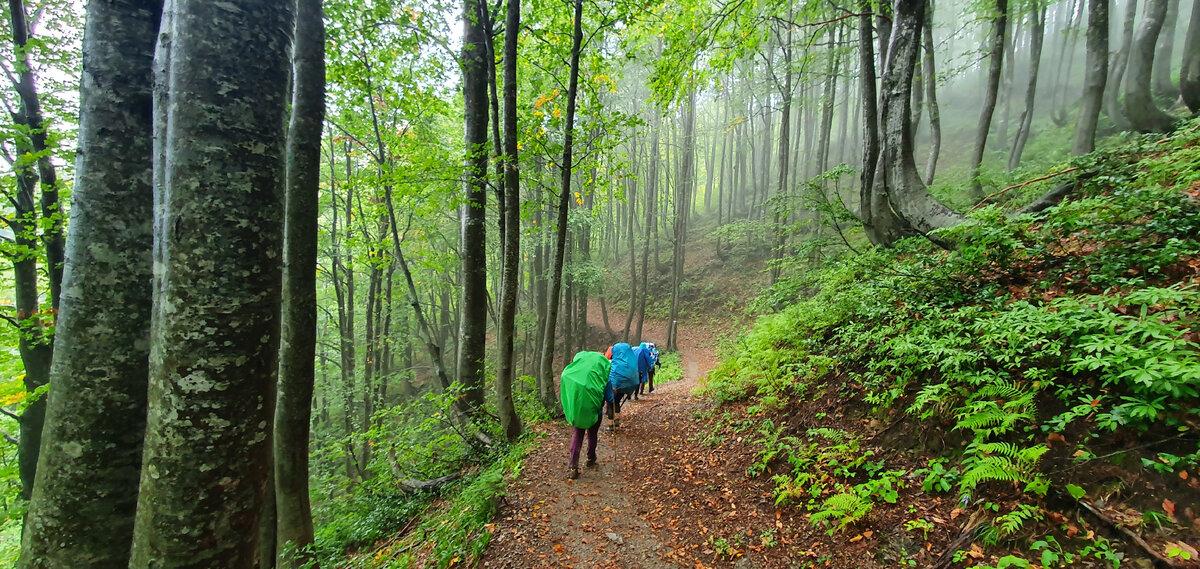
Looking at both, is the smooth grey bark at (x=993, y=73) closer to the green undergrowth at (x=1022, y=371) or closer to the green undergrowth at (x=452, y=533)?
the green undergrowth at (x=1022, y=371)

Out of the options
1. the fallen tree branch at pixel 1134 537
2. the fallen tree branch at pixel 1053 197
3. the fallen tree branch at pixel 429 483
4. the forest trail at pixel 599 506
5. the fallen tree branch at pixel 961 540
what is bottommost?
the fallen tree branch at pixel 429 483

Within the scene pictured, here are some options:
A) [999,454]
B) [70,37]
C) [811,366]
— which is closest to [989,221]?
[811,366]

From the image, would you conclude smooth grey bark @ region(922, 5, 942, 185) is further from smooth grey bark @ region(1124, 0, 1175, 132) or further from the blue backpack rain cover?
the blue backpack rain cover

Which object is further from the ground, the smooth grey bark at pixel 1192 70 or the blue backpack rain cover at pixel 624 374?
the smooth grey bark at pixel 1192 70

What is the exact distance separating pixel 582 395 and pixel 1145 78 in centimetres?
1208

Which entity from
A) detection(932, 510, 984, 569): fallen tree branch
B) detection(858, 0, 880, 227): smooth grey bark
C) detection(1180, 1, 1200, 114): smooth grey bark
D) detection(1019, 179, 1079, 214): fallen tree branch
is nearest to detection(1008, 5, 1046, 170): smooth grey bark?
detection(1180, 1, 1200, 114): smooth grey bark

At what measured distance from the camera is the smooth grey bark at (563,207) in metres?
7.11

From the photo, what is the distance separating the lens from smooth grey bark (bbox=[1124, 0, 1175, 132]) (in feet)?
26.8

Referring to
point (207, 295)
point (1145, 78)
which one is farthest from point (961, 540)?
point (1145, 78)

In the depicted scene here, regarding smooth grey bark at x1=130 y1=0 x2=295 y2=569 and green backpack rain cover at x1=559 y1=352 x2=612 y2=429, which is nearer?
smooth grey bark at x1=130 y1=0 x2=295 y2=569

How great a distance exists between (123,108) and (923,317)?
695cm

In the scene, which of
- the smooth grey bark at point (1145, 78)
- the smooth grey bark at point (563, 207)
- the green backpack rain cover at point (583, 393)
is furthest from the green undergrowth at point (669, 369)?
the smooth grey bark at point (1145, 78)

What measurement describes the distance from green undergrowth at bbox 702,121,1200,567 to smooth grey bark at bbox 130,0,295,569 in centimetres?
412

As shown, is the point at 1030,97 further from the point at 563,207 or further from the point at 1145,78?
the point at 563,207
